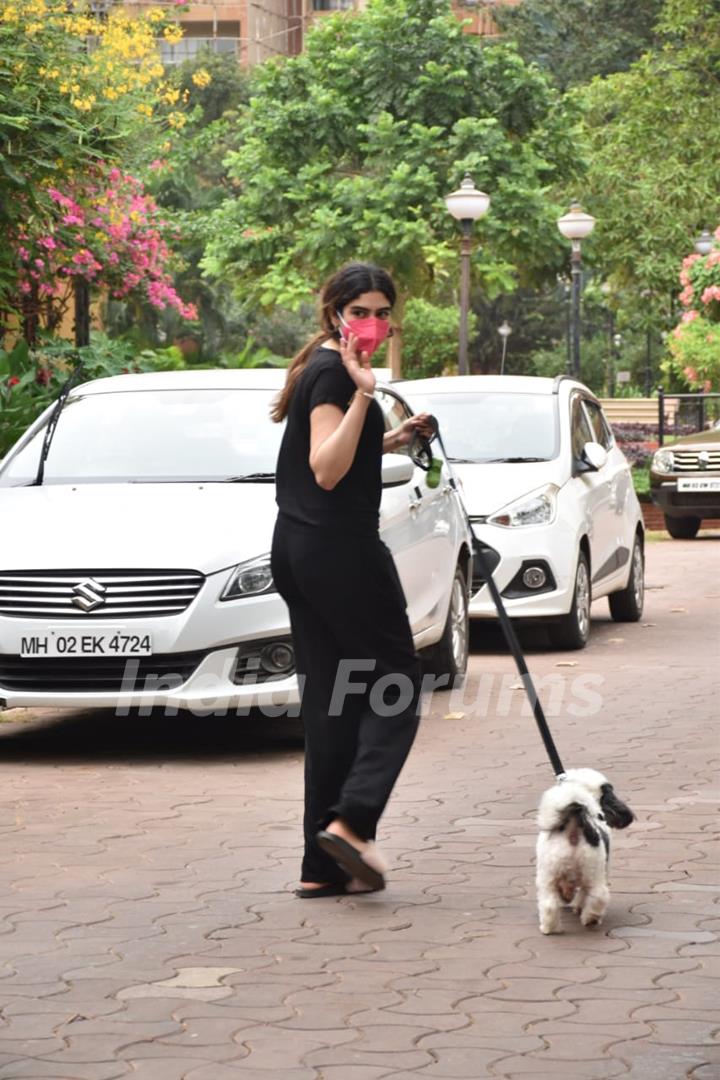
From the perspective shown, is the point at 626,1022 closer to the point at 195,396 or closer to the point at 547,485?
the point at 195,396

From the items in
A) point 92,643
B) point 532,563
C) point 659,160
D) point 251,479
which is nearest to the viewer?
point 92,643

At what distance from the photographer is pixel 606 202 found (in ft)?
156

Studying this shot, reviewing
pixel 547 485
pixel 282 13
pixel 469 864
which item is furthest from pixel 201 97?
pixel 469 864

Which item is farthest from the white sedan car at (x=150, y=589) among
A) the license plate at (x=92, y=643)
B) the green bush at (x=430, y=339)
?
the green bush at (x=430, y=339)

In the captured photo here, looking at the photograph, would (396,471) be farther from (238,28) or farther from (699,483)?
(238,28)

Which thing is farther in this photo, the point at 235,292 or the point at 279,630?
the point at 235,292

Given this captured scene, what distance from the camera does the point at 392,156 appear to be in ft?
132

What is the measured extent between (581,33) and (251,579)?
61843 millimetres

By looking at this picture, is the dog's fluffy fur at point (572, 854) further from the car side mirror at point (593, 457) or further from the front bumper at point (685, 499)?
the front bumper at point (685, 499)

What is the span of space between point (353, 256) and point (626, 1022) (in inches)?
1452

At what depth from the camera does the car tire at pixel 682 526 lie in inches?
1016

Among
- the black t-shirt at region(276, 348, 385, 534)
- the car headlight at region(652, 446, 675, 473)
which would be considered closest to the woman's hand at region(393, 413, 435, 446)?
the black t-shirt at region(276, 348, 385, 534)

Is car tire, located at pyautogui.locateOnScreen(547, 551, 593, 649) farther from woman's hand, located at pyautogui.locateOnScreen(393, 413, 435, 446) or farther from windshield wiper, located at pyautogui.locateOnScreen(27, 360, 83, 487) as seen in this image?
woman's hand, located at pyautogui.locateOnScreen(393, 413, 435, 446)

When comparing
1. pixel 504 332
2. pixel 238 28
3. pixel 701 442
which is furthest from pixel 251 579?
pixel 238 28
